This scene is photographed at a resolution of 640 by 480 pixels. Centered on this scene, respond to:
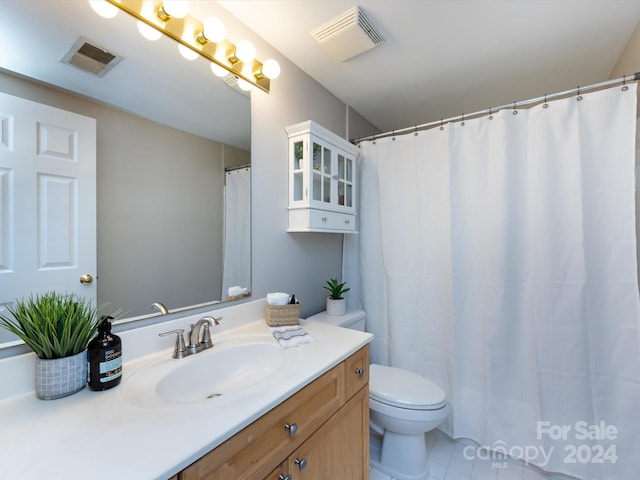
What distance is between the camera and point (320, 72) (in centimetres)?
169

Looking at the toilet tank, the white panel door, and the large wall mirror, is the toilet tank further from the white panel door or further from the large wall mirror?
the white panel door

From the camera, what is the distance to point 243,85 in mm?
1335

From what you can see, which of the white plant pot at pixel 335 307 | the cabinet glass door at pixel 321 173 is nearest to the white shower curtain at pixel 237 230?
the cabinet glass door at pixel 321 173

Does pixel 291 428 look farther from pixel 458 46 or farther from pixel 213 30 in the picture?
Result: pixel 458 46

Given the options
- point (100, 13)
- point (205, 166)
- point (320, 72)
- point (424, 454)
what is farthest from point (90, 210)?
point (424, 454)

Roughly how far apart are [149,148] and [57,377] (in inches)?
29.2

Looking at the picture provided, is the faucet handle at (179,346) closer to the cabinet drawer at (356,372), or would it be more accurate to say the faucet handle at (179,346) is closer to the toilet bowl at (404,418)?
the cabinet drawer at (356,372)

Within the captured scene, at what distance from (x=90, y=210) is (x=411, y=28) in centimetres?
154

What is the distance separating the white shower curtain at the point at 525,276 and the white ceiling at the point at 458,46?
1.13ft

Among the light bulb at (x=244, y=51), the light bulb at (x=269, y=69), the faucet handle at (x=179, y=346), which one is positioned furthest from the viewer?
the light bulb at (x=269, y=69)

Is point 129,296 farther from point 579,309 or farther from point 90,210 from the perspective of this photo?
point 579,309

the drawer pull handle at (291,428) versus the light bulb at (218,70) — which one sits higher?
the light bulb at (218,70)

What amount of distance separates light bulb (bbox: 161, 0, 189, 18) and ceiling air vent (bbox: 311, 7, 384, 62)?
589 mm

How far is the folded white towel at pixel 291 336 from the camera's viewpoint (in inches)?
43.3
